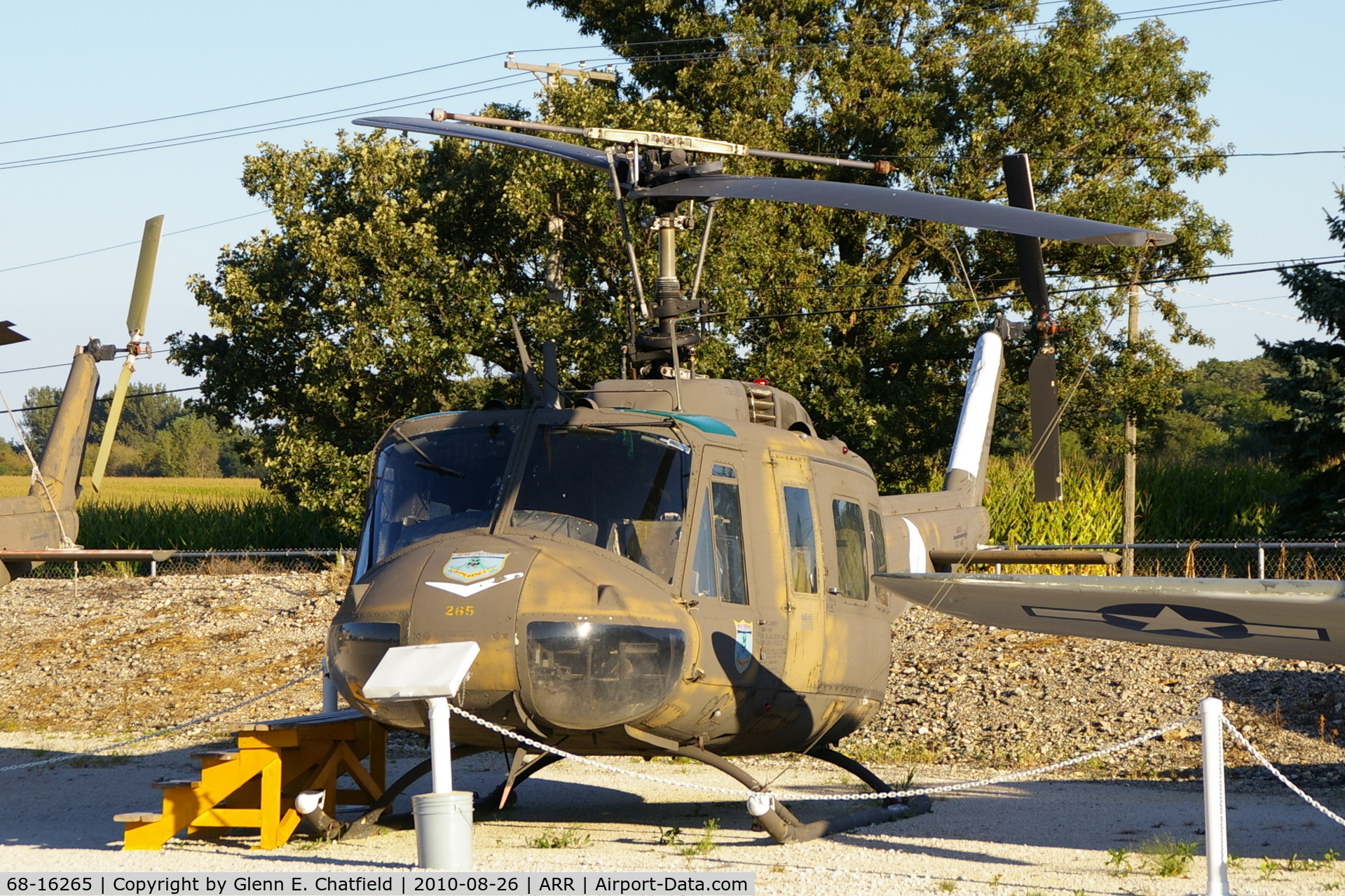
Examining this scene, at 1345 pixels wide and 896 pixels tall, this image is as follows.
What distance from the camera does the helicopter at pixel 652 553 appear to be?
728cm

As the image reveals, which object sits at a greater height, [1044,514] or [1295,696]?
[1044,514]

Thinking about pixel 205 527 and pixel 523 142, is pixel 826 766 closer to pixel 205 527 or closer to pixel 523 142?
pixel 523 142

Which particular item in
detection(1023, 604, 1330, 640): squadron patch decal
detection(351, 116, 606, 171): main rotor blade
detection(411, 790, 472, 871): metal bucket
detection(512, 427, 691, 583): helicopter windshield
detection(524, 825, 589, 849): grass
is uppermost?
detection(351, 116, 606, 171): main rotor blade

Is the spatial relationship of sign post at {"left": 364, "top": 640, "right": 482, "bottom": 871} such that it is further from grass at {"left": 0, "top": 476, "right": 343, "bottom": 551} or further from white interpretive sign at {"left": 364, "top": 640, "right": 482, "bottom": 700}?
grass at {"left": 0, "top": 476, "right": 343, "bottom": 551}

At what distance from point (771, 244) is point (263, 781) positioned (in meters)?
17.5

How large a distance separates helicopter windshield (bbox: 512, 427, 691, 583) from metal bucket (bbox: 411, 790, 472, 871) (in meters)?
1.67

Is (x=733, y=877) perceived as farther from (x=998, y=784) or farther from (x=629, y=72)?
(x=629, y=72)

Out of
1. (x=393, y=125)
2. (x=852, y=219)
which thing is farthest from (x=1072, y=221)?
(x=852, y=219)

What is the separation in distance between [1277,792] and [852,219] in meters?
18.1

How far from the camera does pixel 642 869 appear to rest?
301 inches

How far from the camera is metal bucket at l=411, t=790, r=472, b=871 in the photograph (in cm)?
685

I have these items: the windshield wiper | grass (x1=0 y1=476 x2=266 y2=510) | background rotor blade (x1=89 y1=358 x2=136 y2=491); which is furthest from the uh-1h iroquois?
grass (x1=0 y1=476 x2=266 y2=510)

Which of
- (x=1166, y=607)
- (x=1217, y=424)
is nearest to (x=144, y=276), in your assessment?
(x=1166, y=607)

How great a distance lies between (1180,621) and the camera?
7340 mm
